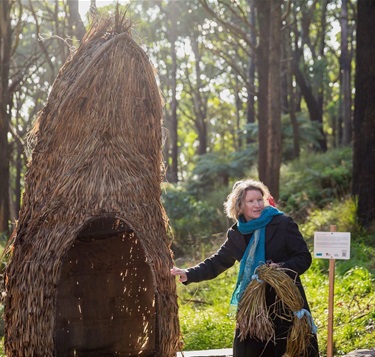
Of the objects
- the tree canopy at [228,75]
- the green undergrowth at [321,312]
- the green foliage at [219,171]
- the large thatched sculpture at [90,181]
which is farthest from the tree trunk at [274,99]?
the green foliage at [219,171]

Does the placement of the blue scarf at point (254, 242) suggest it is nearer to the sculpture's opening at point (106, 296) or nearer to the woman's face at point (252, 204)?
the woman's face at point (252, 204)

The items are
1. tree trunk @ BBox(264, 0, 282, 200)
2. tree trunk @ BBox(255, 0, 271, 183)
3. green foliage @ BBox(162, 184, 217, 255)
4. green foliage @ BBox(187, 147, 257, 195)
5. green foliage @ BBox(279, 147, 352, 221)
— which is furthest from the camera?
green foliage @ BBox(187, 147, 257, 195)

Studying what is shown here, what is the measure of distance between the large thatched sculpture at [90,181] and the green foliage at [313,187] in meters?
7.59

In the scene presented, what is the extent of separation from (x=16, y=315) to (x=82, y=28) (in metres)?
7.98

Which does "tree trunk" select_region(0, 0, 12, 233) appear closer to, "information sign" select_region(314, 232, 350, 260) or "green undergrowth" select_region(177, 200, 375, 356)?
"green undergrowth" select_region(177, 200, 375, 356)

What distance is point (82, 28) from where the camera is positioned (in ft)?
40.8

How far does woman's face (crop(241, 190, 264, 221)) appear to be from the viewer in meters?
5.25

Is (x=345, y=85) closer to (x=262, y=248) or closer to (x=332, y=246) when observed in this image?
(x=332, y=246)

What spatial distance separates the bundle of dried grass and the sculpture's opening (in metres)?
1.94

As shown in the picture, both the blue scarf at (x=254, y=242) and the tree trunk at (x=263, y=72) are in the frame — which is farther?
the tree trunk at (x=263, y=72)

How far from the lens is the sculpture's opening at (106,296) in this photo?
22.9ft

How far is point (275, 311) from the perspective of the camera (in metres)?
5.13

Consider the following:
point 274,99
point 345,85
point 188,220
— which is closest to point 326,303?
point 274,99

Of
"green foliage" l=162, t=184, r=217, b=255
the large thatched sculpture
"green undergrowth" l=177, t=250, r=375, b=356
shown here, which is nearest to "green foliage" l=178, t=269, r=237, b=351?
"green undergrowth" l=177, t=250, r=375, b=356
